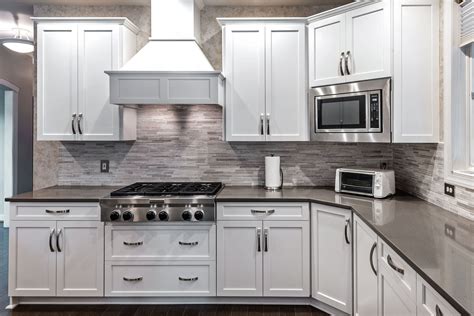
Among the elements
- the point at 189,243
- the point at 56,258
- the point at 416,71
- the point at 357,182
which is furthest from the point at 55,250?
the point at 416,71

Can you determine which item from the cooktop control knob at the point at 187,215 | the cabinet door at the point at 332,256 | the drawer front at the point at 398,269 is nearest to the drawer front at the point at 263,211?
the cabinet door at the point at 332,256

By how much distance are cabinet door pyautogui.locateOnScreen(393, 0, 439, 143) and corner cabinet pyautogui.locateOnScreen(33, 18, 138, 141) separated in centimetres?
223

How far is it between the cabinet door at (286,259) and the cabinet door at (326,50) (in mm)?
1194

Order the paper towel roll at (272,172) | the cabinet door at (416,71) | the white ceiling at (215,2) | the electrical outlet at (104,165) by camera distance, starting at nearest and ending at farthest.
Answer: the cabinet door at (416,71) → the paper towel roll at (272,172) → the white ceiling at (215,2) → the electrical outlet at (104,165)

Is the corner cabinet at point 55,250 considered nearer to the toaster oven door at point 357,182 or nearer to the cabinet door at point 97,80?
the cabinet door at point 97,80

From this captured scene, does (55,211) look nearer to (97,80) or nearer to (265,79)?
(97,80)

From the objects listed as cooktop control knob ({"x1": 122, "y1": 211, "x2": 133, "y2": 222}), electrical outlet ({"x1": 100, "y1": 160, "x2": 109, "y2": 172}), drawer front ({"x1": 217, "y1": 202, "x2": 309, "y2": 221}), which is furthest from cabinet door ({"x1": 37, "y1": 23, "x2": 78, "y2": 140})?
drawer front ({"x1": 217, "y1": 202, "x2": 309, "y2": 221})

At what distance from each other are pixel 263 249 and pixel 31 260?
6.07ft

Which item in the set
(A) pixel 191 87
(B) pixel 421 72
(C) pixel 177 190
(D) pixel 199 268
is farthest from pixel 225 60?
(D) pixel 199 268

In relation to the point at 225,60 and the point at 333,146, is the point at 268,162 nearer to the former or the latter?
the point at 333,146

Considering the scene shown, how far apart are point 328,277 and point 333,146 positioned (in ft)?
4.19

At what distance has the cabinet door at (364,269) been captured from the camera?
2.12m

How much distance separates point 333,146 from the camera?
11.7 ft

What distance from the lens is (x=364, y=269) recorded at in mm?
2309
